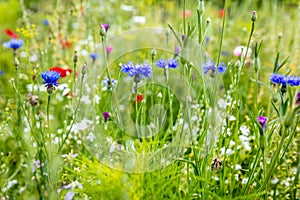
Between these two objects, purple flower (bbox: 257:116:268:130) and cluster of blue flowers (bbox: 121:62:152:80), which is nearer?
purple flower (bbox: 257:116:268:130)

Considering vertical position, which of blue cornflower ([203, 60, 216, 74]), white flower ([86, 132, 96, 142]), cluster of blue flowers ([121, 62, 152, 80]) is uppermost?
cluster of blue flowers ([121, 62, 152, 80])

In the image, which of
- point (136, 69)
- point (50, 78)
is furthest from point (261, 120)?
point (50, 78)

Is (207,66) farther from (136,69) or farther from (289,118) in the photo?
(289,118)

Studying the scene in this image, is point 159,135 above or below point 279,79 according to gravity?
below

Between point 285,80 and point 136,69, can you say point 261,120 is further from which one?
point 136,69

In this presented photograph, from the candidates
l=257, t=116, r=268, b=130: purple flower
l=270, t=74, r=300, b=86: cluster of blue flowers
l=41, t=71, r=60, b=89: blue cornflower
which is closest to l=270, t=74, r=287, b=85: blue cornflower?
l=270, t=74, r=300, b=86: cluster of blue flowers

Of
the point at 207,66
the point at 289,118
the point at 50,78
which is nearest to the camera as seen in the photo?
the point at 289,118

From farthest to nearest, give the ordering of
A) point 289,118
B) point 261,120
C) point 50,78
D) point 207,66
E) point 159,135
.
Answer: point 207,66
point 159,135
point 50,78
point 261,120
point 289,118

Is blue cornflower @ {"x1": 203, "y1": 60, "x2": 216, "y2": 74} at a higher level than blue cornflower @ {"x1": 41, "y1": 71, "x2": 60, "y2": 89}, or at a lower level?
lower

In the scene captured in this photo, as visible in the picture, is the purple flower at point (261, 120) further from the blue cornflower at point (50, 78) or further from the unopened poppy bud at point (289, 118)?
the blue cornflower at point (50, 78)

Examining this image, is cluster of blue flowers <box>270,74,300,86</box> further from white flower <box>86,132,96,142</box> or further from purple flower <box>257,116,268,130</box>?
white flower <box>86,132,96,142</box>

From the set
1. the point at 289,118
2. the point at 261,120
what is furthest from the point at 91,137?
the point at 289,118

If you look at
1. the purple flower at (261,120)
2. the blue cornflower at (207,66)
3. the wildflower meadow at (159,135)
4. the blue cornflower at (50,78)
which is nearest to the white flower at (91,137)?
the wildflower meadow at (159,135)

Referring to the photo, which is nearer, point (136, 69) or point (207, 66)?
point (136, 69)
